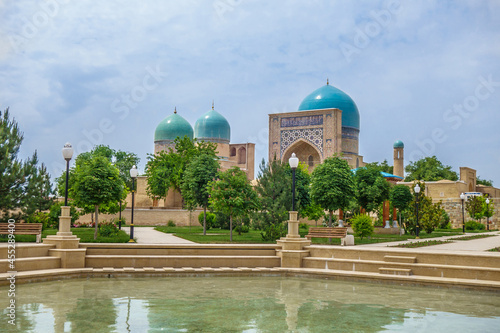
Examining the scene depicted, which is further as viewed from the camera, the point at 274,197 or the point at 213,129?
the point at 213,129

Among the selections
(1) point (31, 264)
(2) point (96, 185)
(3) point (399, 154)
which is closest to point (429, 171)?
(3) point (399, 154)

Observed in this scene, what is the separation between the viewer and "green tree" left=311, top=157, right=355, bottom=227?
1932 cm

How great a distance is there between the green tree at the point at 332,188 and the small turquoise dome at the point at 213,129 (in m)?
32.1

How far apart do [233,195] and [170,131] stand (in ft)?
111

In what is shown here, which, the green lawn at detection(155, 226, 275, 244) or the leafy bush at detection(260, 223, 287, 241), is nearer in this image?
the green lawn at detection(155, 226, 275, 244)

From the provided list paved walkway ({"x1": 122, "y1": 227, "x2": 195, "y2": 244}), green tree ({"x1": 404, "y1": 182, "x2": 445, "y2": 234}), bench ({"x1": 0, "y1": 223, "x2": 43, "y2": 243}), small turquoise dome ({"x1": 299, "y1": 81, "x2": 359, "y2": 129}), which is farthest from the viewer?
small turquoise dome ({"x1": 299, "y1": 81, "x2": 359, "y2": 129})

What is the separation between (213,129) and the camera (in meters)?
51.5

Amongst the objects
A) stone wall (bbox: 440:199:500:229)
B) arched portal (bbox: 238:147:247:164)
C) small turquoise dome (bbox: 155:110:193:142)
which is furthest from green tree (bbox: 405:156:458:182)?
small turquoise dome (bbox: 155:110:193:142)

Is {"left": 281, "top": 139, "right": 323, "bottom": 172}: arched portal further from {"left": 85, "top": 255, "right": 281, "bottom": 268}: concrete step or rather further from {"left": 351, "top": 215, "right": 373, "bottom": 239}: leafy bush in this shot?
{"left": 85, "top": 255, "right": 281, "bottom": 268}: concrete step

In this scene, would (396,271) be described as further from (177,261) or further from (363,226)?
(363,226)

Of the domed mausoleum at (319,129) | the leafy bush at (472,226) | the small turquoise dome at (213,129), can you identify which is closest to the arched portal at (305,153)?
the domed mausoleum at (319,129)

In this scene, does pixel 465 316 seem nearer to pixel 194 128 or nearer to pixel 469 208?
pixel 469 208

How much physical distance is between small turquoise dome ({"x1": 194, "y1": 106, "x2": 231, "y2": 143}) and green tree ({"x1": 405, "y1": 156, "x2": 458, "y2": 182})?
22223 mm

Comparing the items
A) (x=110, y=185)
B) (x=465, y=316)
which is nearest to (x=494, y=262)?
(x=465, y=316)
